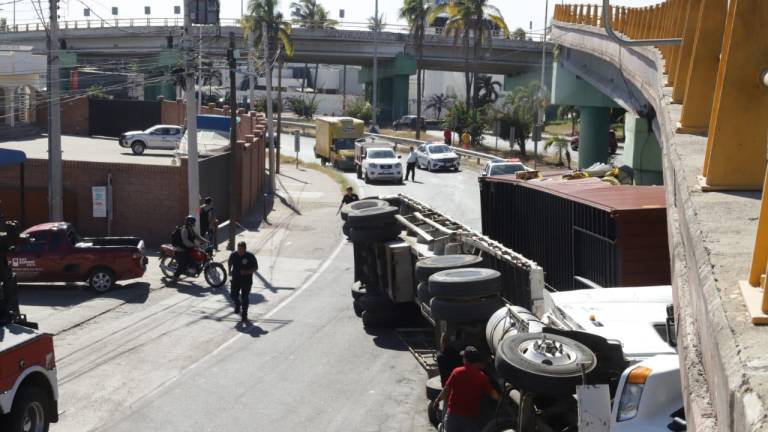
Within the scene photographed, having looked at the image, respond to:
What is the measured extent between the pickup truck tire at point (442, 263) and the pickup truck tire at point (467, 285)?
99 centimetres

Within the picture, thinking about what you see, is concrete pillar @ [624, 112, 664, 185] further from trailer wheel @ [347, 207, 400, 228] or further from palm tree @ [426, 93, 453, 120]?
palm tree @ [426, 93, 453, 120]

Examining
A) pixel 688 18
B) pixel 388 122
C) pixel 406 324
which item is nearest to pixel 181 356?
pixel 406 324

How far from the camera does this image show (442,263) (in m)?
13.7

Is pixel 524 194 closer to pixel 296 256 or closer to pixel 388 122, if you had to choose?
pixel 296 256

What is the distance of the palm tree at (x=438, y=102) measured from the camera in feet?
380

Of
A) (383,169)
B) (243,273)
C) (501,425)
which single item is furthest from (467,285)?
(383,169)

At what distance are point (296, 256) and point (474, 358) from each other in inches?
721

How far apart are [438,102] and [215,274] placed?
95648mm

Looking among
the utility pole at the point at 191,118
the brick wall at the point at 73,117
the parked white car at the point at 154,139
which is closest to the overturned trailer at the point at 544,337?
the utility pole at the point at 191,118

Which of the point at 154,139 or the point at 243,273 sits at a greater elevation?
the point at 243,273

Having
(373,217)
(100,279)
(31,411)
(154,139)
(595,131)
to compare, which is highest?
(373,217)

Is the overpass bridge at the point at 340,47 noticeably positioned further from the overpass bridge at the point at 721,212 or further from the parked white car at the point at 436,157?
the overpass bridge at the point at 721,212

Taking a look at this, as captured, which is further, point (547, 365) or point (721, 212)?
point (547, 365)

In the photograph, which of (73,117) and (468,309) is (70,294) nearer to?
(468,309)
